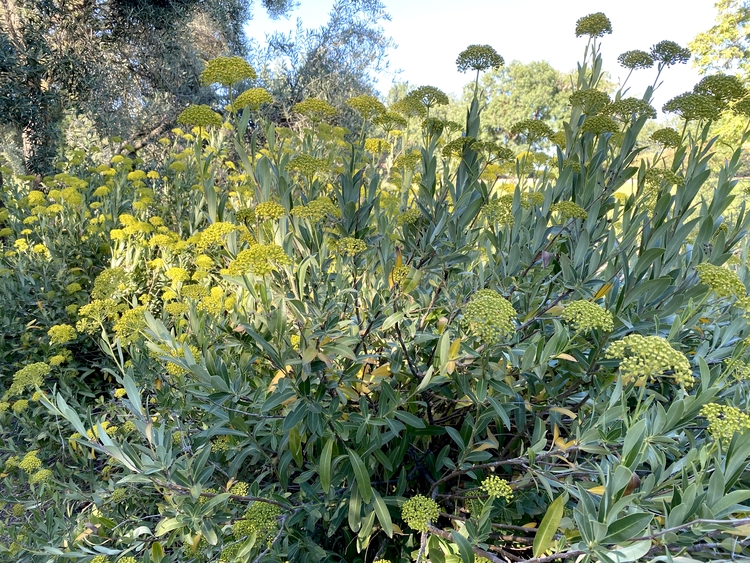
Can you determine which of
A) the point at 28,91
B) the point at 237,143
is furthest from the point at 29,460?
the point at 28,91

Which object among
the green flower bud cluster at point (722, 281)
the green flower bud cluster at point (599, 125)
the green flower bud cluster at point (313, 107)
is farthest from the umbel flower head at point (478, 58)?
the green flower bud cluster at point (722, 281)

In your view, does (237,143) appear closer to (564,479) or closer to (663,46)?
(564,479)

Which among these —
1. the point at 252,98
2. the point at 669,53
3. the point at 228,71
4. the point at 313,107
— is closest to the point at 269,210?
the point at 252,98

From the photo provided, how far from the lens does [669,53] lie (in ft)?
6.57

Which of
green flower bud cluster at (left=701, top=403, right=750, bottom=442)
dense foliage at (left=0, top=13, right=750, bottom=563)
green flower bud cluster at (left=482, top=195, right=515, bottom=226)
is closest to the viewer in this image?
green flower bud cluster at (left=701, top=403, right=750, bottom=442)

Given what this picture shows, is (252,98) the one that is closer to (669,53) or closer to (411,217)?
(411,217)

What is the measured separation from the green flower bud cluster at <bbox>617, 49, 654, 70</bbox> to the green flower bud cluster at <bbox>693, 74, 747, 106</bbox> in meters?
0.25

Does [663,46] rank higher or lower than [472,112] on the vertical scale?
higher

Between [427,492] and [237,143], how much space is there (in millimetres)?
1486

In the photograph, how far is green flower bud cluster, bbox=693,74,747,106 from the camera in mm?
1819

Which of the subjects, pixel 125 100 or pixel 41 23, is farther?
pixel 125 100

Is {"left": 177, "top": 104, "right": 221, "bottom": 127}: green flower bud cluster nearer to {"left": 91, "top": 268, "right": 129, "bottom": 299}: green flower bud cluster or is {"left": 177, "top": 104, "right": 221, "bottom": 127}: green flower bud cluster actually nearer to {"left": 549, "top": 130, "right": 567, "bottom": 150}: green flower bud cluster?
{"left": 91, "top": 268, "right": 129, "bottom": 299}: green flower bud cluster

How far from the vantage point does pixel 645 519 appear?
87 cm

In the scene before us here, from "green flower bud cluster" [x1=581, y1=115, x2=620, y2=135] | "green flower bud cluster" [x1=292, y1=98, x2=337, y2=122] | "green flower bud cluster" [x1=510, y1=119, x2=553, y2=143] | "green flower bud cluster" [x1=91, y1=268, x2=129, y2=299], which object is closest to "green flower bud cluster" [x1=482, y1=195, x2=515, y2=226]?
"green flower bud cluster" [x1=581, y1=115, x2=620, y2=135]
